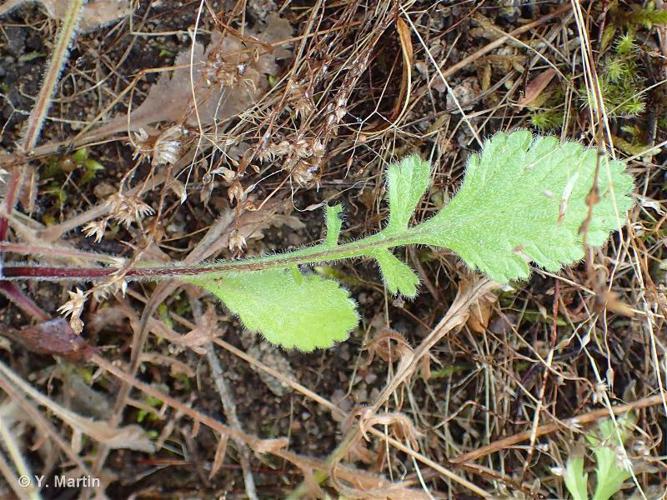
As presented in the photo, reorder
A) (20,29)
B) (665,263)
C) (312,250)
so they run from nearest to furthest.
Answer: (312,250), (665,263), (20,29)

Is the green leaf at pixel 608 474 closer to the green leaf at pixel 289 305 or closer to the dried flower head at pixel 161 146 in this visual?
the green leaf at pixel 289 305

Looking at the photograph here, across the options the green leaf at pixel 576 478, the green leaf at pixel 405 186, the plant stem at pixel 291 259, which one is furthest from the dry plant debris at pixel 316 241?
the green leaf at pixel 405 186

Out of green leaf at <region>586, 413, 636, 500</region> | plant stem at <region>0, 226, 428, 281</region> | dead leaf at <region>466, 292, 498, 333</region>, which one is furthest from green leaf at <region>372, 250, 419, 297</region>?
green leaf at <region>586, 413, 636, 500</region>

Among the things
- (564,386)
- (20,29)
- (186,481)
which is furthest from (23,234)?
(564,386)

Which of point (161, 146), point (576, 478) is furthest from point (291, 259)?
point (576, 478)

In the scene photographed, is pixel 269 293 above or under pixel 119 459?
above

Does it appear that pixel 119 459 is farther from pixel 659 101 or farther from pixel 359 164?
pixel 659 101

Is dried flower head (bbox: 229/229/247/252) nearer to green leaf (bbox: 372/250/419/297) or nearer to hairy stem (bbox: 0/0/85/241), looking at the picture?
green leaf (bbox: 372/250/419/297)
